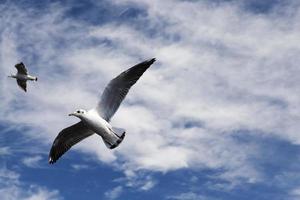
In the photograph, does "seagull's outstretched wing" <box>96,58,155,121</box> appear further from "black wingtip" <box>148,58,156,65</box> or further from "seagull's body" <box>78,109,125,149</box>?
"seagull's body" <box>78,109,125,149</box>

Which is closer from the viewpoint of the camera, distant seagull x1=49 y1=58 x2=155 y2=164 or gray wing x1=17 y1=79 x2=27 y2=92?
distant seagull x1=49 y1=58 x2=155 y2=164

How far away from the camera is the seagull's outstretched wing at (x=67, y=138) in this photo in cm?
2848

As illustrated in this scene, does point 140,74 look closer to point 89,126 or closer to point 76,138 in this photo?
point 89,126

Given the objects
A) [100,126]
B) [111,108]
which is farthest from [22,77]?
[100,126]

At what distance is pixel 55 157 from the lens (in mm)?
30000

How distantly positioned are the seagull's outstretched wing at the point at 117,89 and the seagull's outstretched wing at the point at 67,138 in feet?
6.24

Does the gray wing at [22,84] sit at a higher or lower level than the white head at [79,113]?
higher

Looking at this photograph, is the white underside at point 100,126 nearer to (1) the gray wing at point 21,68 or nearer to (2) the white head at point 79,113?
(2) the white head at point 79,113

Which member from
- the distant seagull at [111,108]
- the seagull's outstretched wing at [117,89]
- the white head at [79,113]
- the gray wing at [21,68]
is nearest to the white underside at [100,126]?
the distant seagull at [111,108]

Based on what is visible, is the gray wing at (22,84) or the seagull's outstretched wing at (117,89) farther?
the gray wing at (22,84)

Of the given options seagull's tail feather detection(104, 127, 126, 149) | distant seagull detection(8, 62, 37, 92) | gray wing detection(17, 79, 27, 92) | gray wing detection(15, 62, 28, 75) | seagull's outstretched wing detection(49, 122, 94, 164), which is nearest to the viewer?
seagull's tail feather detection(104, 127, 126, 149)

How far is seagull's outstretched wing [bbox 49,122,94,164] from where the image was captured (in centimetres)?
2848

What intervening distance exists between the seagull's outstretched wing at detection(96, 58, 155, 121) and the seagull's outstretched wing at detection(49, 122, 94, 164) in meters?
1.90

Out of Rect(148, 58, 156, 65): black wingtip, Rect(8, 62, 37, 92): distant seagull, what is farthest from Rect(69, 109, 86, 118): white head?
Rect(8, 62, 37, 92): distant seagull
